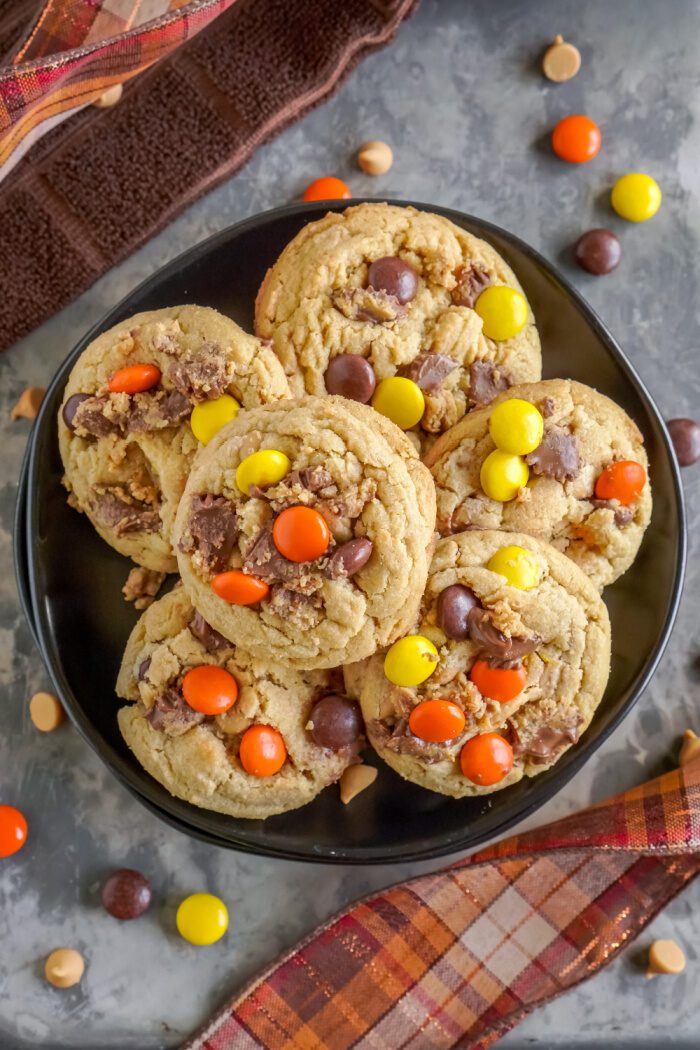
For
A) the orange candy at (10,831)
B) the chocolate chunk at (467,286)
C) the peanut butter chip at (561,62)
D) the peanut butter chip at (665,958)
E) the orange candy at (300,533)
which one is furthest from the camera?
the peanut butter chip at (561,62)

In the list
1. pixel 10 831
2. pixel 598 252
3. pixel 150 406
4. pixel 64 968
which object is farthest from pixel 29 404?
pixel 598 252

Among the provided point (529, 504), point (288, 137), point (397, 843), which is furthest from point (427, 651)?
point (288, 137)

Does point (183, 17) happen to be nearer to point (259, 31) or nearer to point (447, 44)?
point (259, 31)

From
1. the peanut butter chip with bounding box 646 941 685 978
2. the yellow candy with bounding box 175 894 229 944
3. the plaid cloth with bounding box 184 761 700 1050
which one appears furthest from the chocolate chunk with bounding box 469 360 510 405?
the peanut butter chip with bounding box 646 941 685 978

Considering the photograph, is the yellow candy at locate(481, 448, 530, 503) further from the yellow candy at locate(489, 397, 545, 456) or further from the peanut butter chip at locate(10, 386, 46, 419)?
the peanut butter chip at locate(10, 386, 46, 419)

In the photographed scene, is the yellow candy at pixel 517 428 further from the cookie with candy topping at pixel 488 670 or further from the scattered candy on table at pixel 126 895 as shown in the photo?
the scattered candy on table at pixel 126 895

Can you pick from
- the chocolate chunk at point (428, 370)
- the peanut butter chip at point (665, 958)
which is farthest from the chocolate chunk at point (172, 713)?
the peanut butter chip at point (665, 958)
